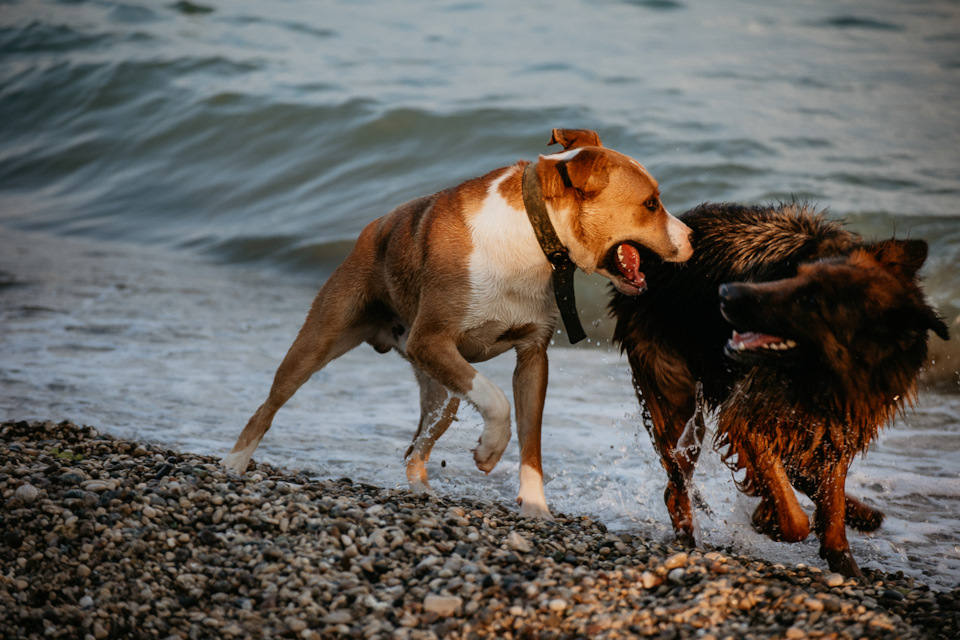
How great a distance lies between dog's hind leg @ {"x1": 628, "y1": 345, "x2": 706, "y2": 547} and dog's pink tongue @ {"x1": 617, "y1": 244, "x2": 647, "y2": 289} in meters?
0.35

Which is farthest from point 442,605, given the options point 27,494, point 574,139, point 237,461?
point 574,139

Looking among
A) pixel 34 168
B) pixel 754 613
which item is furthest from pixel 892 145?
pixel 34 168

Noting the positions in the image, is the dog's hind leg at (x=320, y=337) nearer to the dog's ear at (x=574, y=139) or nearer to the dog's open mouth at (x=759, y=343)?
the dog's ear at (x=574, y=139)

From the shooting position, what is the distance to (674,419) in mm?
4680

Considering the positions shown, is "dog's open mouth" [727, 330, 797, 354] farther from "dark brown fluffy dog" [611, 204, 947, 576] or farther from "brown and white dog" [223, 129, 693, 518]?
"brown and white dog" [223, 129, 693, 518]

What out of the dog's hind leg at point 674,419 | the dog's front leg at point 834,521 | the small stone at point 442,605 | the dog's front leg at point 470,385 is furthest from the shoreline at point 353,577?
the dog's hind leg at point 674,419

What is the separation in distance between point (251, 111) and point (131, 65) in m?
4.70

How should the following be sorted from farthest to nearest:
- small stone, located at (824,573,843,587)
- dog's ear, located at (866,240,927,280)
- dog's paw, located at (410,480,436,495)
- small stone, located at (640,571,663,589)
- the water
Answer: the water → dog's paw, located at (410,480,436,495) → dog's ear, located at (866,240,927,280) → small stone, located at (824,573,843,587) → small stone, located at (640,571,663,589)

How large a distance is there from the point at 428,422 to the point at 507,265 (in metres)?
1.33

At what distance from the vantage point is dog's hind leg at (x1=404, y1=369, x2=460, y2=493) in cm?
533

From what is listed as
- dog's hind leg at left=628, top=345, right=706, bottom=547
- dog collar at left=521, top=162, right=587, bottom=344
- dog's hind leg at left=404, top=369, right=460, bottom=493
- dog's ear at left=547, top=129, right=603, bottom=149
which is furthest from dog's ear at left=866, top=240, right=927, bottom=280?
dog's hind leg at left=404, top=369, right=460, bottom=493

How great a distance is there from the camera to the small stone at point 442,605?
3.17 meters

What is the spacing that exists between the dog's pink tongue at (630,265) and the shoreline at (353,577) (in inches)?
48.1

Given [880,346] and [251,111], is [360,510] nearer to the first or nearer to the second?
[880,346]
